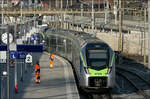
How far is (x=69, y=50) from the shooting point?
35062 mm

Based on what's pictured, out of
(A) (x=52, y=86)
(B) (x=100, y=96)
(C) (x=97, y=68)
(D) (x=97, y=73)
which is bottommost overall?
(B) (x=100, y=96)

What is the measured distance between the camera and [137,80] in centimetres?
3148

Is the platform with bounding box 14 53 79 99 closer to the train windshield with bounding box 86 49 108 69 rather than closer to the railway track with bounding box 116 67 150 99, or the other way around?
the train windshield with bounding box 86 49 108 69

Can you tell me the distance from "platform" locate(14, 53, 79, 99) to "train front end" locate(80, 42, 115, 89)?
2.97ft

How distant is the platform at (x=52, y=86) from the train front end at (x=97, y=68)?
0.91 m

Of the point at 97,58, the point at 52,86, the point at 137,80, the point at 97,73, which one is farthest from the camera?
the point at 137,80

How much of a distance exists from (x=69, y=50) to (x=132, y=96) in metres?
11.8

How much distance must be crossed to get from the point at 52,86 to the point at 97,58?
3.09 metres

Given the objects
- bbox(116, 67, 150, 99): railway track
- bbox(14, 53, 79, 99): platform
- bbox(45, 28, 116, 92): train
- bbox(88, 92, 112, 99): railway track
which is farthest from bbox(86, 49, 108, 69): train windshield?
bbox(116, 67, 150, 99): railway track

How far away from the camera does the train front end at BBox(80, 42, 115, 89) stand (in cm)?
2241

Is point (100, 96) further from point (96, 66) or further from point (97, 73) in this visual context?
point (96, 66)

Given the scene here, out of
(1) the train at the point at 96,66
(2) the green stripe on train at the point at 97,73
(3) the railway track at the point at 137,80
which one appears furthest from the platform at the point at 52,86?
(3) the railway track at the point at 137,80

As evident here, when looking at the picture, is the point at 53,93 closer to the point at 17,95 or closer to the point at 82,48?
the point at 17,95

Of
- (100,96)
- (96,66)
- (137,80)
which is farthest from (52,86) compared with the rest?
(137,80)
